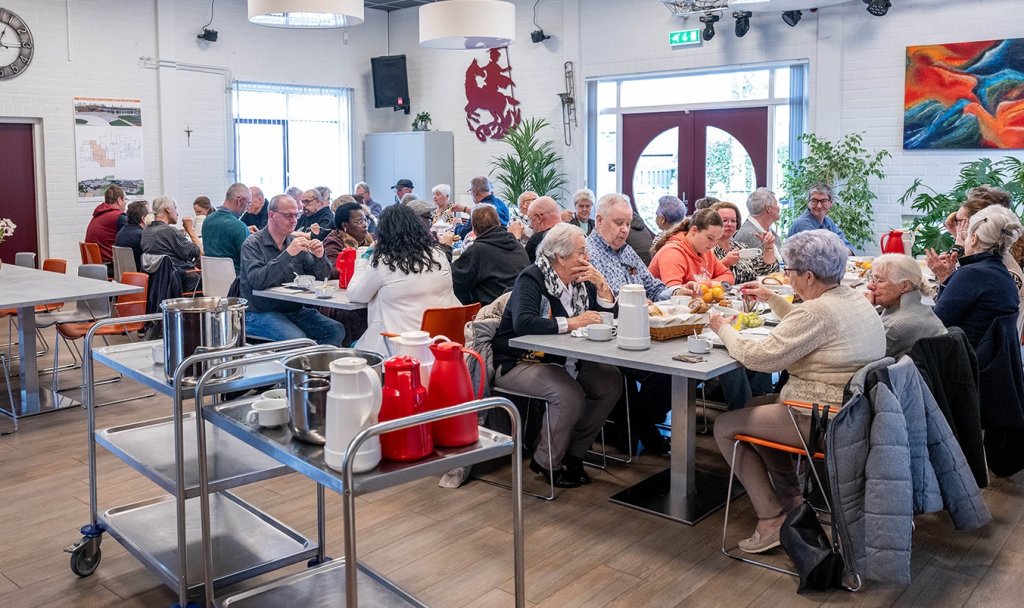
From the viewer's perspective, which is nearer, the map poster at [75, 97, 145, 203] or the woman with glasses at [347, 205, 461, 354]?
the woman with glasses at [347, 205, 461, 354]

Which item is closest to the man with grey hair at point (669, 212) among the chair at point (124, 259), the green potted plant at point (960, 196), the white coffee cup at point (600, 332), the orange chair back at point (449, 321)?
→ the green potted plant at point (960, 196)

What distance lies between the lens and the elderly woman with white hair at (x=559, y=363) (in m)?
3.86

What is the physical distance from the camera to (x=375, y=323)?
4543mm

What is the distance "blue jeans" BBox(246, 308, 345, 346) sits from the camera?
514cm

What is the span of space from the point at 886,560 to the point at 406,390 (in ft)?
5.60

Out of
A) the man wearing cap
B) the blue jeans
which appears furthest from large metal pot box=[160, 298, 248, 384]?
the man wearing cap

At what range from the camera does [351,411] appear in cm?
202

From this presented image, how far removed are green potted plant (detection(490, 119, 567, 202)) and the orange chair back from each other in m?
6.54

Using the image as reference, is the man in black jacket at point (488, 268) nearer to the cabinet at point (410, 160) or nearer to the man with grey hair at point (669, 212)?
the man with grey hair at point (669, 212)

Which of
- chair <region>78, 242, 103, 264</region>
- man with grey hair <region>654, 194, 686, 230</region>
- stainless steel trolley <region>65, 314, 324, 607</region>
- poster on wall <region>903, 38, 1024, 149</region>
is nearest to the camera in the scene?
stainless steel trolley <region>65, 314, 324, 607</region>

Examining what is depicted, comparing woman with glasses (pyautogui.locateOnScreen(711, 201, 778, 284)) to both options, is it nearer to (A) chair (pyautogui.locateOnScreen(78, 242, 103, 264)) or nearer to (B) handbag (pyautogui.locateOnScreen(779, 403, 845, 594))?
(B) handbag (pyautogui.locateOnScreen(779, 403, 845, 594))

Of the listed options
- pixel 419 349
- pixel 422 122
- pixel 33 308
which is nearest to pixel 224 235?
pixel 33 308

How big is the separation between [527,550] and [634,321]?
96 cm

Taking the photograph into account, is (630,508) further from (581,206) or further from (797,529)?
(581,206)
